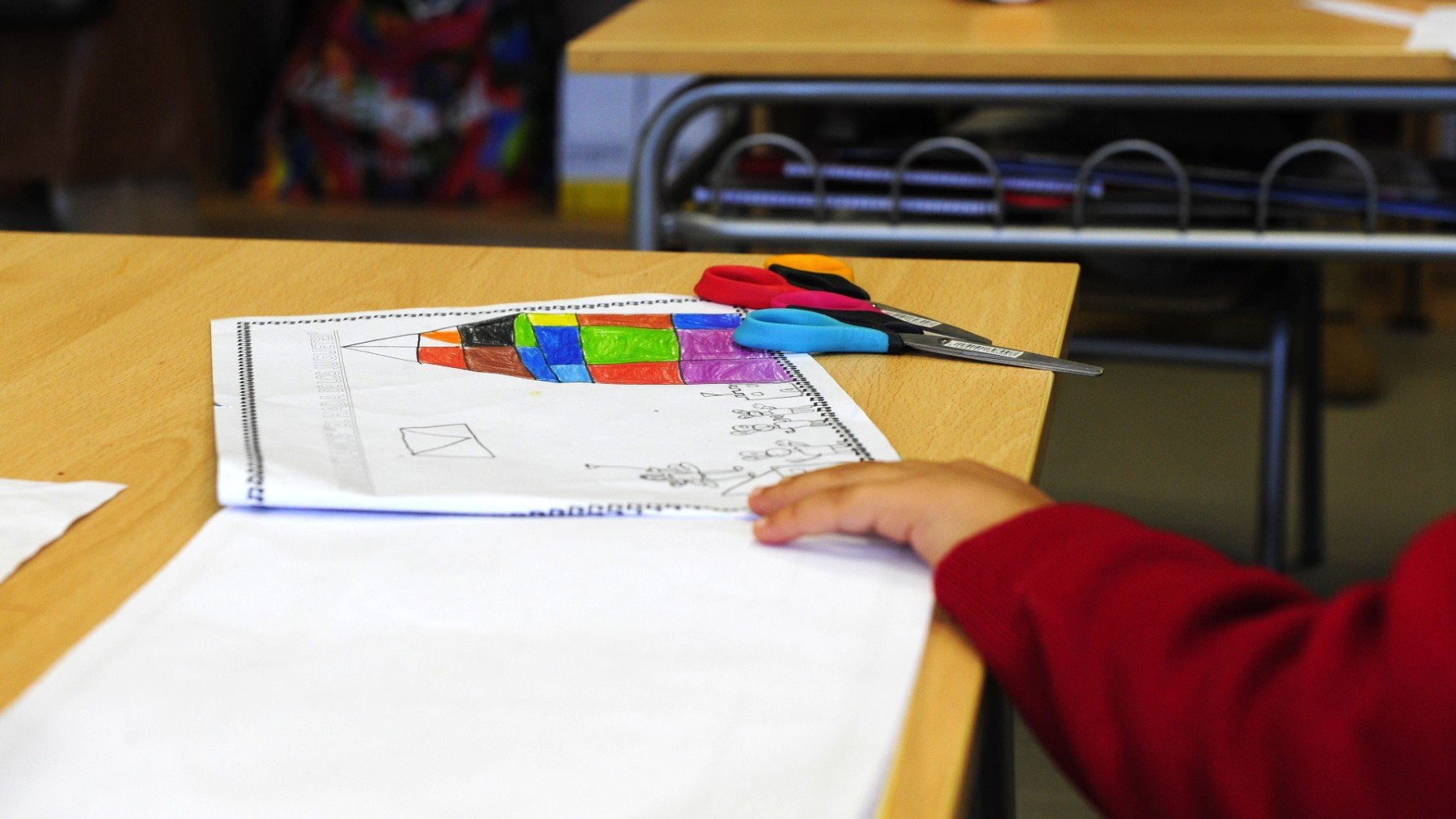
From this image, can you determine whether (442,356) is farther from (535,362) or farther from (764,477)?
(764,477)

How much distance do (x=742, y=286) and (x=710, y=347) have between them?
0.20 feet

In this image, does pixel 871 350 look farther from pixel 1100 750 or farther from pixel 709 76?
pixel 709 76

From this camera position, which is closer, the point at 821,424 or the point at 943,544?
the point at 943,544

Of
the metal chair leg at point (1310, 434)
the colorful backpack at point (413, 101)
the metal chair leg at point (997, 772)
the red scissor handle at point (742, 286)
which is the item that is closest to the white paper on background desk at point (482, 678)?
the metal chair leg at point (997, 772)

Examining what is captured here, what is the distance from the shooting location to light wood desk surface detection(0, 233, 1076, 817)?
0.35 metres

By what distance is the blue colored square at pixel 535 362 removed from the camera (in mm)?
529

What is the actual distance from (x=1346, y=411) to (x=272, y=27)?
212 centimetres

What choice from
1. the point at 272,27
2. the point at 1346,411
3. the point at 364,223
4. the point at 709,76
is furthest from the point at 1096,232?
the point at 272,27

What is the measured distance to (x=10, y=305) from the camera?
2.01ft

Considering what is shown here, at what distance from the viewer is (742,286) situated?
2.03 ft

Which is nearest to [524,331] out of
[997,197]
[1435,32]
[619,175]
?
[997,197]

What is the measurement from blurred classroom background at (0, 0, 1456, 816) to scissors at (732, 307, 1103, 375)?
145 millimetres

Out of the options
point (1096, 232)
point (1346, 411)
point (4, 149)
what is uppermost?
point (1096, 232)

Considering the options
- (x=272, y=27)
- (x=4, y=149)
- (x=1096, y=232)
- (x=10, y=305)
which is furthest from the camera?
(x=272, y=27)
